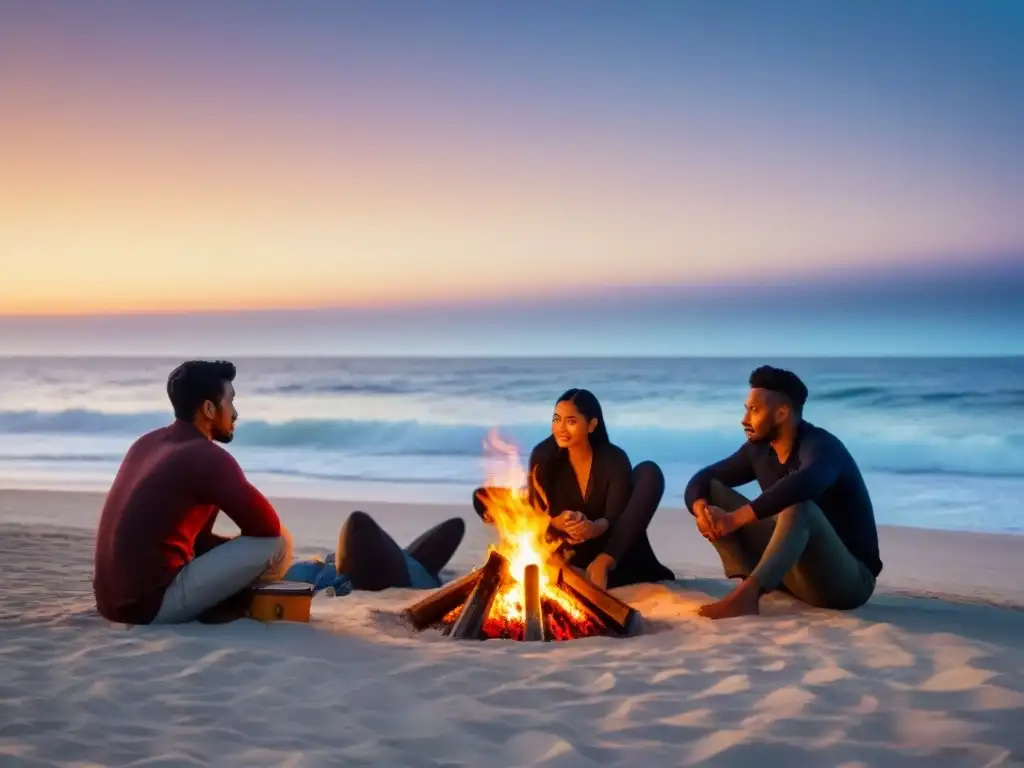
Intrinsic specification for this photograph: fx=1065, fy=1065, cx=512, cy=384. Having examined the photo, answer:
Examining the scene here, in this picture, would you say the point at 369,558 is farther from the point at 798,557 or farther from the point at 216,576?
the point at 798,557

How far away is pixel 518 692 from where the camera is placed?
14.6ft

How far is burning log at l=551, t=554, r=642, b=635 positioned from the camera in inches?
223

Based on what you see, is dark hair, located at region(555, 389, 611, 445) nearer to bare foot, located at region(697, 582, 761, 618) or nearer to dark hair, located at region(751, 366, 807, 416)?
dark hair, located at region(751, 366, 807, 416)

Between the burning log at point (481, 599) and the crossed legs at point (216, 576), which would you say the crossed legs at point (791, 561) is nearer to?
the burning log at point (481, 599)

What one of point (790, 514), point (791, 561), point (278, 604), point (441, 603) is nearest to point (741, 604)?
point (791, 561)

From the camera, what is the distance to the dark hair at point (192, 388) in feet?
17.8

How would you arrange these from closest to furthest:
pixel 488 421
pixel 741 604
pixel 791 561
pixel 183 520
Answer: pixel 183 520, pixel 791 561, pixel 741 604, pixel 488 421

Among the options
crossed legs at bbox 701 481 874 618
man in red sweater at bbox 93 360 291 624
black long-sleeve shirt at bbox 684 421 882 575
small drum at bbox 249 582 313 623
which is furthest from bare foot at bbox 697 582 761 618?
man in red sweater at bbox 93 360 291 624

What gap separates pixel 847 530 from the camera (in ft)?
19.9

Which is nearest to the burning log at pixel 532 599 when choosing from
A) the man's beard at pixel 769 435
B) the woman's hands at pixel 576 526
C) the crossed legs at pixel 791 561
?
the woman's hands at pixel 576 526

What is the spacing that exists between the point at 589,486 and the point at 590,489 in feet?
0.07

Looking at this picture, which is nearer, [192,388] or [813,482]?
[192,388]

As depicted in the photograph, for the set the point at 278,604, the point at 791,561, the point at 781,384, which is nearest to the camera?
the point at 278,604

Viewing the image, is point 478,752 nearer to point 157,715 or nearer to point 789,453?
point 157,715
